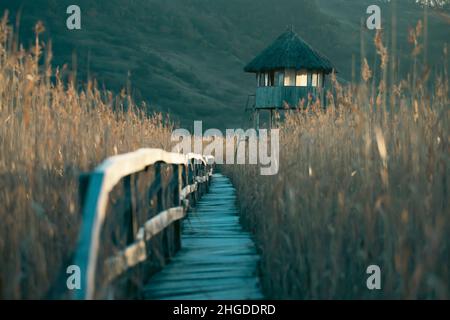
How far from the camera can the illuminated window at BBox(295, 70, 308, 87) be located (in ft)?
85.8

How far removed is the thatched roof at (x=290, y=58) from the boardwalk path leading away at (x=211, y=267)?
1984cm

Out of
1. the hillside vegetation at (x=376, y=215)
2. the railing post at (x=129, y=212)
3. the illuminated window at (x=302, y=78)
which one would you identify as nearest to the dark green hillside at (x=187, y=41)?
the illuminated window at (x=302, y=78)

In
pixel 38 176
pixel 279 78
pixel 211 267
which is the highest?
pixel 279 78

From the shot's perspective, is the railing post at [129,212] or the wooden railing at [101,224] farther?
the railing post at [129,212]

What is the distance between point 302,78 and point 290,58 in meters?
1.19

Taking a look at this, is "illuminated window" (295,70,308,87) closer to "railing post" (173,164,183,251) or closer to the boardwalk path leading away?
the boardwalk path leading away

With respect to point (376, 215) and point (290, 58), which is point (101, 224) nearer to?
point (376, 215)

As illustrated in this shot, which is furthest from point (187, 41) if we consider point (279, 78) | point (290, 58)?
point (290, 58)

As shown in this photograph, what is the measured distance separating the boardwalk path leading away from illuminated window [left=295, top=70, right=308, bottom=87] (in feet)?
67.0

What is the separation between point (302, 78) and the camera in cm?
2633

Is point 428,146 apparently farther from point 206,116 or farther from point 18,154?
point 206,116

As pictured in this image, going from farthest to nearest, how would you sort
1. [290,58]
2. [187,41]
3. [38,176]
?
[187,41] < [290,58] < [38,176]

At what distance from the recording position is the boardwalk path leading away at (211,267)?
3.37 metres

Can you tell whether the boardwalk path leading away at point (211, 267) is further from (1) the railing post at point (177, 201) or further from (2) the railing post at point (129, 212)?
(2) the railing post at point (129, 212)
